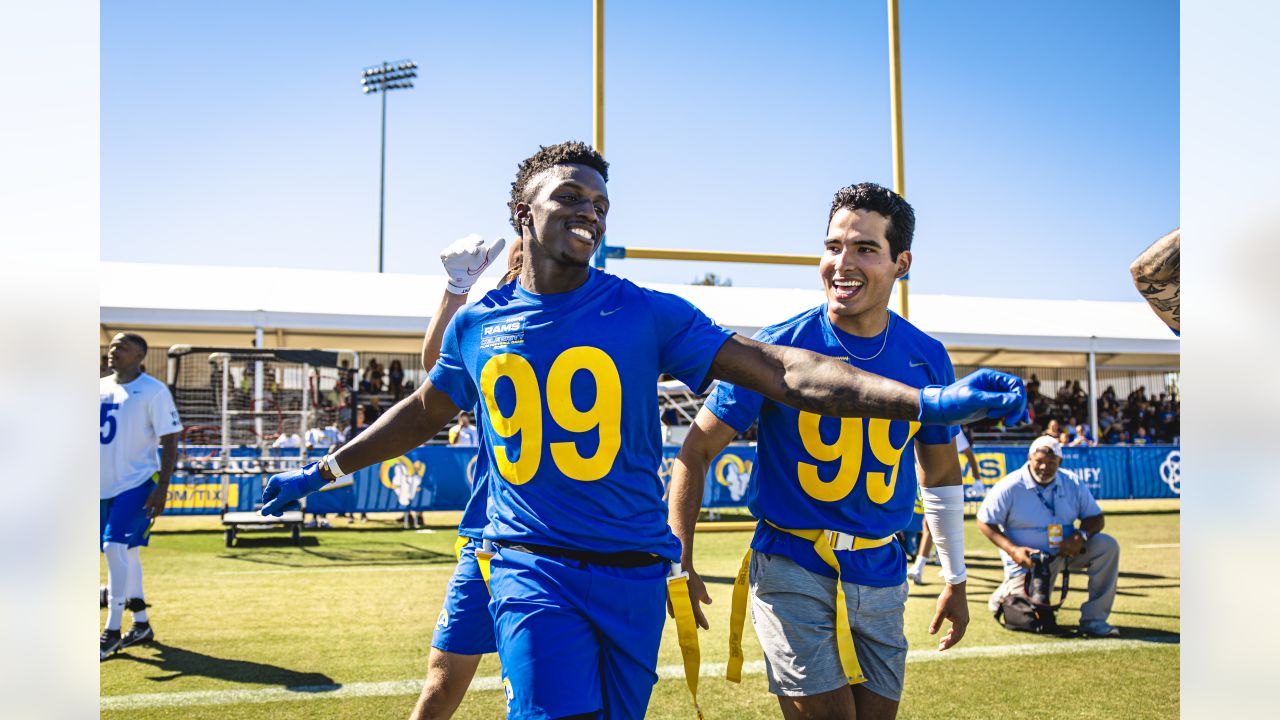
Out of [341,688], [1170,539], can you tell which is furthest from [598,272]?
[1170,539]

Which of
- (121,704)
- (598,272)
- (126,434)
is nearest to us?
(598,272)

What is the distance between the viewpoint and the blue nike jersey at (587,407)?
264cm

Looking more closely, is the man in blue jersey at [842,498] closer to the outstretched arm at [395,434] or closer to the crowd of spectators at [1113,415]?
the outstretched arm at [395,434]

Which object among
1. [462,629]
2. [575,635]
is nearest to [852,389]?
[575,635]

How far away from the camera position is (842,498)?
10.7 feet

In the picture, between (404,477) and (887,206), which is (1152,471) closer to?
(404,477)

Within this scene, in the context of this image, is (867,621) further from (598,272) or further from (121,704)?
(121,704)

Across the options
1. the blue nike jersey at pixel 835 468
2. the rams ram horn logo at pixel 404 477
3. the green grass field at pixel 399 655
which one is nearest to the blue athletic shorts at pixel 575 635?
the blue nike jersey at pixel 835 468

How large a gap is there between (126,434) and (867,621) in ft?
20.1

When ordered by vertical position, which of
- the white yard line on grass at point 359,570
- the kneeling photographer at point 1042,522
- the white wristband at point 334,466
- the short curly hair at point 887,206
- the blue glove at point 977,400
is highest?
the short curly hair at point 887,206

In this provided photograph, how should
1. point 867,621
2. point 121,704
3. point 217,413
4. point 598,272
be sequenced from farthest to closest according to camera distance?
point 217,413, point 121,704, point 867,621, point 598,272

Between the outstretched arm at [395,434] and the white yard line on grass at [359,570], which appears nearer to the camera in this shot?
the outstretched arm at [395,434]

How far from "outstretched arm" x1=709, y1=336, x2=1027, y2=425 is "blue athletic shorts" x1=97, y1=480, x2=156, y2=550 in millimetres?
6007
